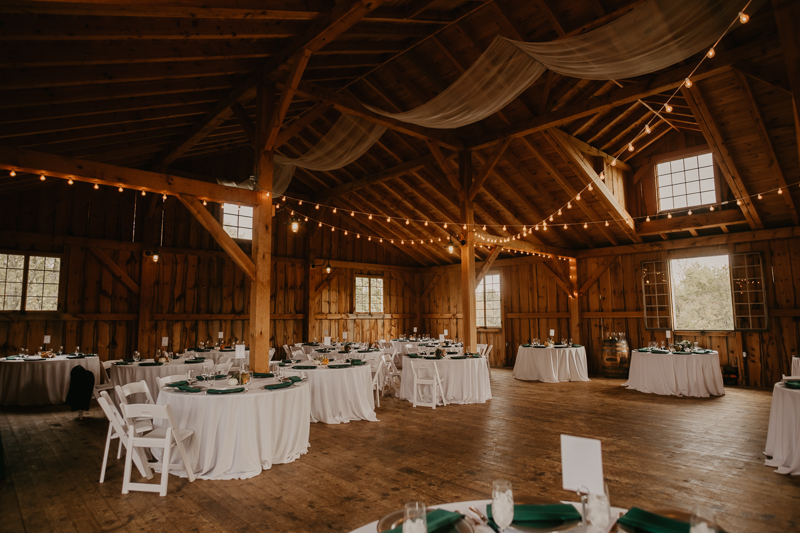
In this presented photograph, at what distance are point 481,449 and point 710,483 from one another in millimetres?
2129

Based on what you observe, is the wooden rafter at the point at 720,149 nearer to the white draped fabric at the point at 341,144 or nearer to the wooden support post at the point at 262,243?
the white draped fabric at the point at 341,144

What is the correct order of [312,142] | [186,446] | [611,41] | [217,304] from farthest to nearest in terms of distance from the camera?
1. [217,304]
2. [312,142]
3. [611,41]
4. [186,446]

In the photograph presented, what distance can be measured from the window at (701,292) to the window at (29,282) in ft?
46.3

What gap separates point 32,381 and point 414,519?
355 inches

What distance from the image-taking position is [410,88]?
8516 millimetres

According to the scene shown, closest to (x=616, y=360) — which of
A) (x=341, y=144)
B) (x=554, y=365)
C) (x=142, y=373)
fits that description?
(x=554, y=365)

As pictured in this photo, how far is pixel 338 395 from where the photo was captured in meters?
6.53

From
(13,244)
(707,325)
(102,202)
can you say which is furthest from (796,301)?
(13,244)

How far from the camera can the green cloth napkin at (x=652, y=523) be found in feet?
4.36

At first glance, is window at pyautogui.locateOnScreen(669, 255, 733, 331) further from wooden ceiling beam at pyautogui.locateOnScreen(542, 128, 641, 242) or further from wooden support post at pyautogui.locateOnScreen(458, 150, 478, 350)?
wooden support post at pyautogui.locateOnScreen(458, 150, 478, 350)

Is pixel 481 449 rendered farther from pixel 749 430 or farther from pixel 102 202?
pixel 102 202

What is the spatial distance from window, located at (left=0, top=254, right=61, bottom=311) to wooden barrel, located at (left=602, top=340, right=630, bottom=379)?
498 inches

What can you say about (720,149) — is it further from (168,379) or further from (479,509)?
(168,379)

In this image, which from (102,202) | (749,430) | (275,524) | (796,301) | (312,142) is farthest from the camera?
(312,142)
